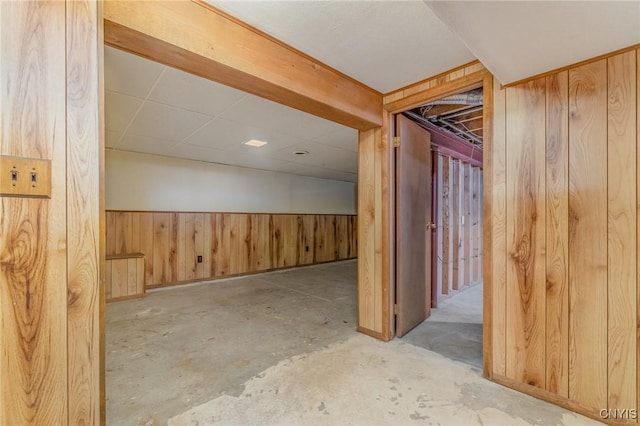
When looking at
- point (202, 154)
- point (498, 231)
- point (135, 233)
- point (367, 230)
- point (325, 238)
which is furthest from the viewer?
point (325, 238)

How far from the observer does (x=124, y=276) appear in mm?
3758

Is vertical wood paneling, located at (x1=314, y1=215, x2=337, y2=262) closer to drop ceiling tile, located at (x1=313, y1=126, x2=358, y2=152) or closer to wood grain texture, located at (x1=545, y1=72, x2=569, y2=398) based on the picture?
drop ceiling tile, located at (x1=313, y1=126, x2=358, y2=152)

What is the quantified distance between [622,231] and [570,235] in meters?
0.20

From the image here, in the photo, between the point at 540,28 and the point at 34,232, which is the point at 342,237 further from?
the point at 34,232

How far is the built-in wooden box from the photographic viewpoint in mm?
3660

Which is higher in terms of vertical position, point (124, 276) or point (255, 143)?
point (255, 143)

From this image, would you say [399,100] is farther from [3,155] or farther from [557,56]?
[3,155]

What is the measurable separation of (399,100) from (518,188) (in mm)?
1199

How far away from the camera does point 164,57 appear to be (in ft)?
4.64

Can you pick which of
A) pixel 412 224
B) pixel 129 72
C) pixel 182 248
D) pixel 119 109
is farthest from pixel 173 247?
pixel 412 224

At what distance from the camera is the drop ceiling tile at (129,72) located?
1.79 metres

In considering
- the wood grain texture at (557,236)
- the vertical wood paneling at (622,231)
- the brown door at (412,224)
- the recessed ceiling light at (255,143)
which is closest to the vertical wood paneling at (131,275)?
the recessed ceiling light at (255,143)

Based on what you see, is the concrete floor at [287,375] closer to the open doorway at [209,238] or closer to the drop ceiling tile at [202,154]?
Result: the open doorway at [209,238]

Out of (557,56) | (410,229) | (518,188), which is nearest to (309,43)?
(557,56)
